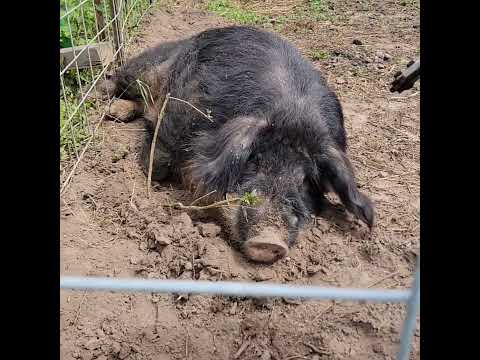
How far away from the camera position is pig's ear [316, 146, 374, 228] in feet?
9.64

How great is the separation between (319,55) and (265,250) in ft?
11.6

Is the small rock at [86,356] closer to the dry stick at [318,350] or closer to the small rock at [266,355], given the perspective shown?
the small rock at [266,355]

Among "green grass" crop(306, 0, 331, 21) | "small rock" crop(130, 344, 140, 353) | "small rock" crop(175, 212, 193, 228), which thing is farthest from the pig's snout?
"green grass" crop(306, 0, 331, 21)

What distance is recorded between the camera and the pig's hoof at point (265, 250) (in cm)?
258

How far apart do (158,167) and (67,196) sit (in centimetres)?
72

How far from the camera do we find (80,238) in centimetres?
279

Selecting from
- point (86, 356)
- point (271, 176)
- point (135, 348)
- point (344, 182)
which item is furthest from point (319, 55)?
point (86, 356)

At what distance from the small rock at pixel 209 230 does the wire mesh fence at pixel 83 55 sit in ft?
4.18

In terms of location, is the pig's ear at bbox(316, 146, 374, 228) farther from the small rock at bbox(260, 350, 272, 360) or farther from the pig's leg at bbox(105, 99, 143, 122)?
the pig's leg at bbox(105, 99, 143, 122)

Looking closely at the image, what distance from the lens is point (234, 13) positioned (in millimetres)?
7121

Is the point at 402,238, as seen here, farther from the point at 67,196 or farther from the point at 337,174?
the point at 67,196

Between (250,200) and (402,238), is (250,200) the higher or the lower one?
the higher one
